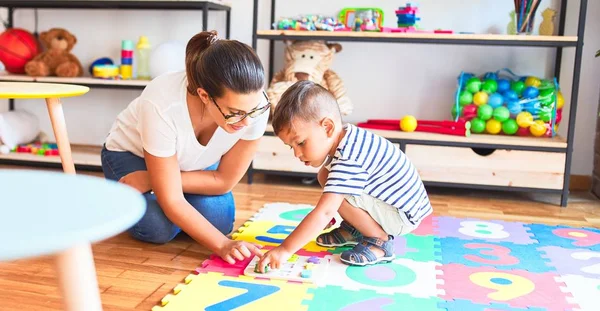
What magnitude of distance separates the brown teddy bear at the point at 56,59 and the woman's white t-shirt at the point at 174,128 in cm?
117

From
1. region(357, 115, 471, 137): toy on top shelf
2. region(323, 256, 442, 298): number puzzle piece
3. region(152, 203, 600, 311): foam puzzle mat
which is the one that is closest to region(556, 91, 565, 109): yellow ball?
region(357, 115, 471, 137): toy on top shelf

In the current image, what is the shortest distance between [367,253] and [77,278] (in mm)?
955

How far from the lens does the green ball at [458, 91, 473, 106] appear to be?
235 cm

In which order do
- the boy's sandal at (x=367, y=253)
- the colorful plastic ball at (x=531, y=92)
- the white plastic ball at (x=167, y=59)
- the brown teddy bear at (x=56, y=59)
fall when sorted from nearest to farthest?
the boy's sandal at (x=367, y=253), the colorful plastic ball at (x=531, y=92), the white plastic ball at (x=167, y=59), the brown teddy bear at (x=56, y=59)

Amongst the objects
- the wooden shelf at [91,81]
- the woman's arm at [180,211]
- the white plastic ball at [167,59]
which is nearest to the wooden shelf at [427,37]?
the white plastic ball at [167,59]

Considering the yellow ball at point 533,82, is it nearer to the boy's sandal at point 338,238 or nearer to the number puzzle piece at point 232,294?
the boy's sandal at point 338,238

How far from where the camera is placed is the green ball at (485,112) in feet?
7.59

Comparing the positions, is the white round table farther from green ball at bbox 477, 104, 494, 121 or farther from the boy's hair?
green ball at bbox 477, 104, 494, 121

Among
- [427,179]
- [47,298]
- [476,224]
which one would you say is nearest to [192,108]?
[47,298]

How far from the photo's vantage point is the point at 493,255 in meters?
1.58

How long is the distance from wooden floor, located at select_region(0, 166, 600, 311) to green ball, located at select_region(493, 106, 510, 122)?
0.31 metres

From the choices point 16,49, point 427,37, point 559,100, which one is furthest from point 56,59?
point 559,100

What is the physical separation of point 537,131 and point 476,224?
0.62 metres

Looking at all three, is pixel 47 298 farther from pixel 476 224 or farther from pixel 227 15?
pixel 227 15
